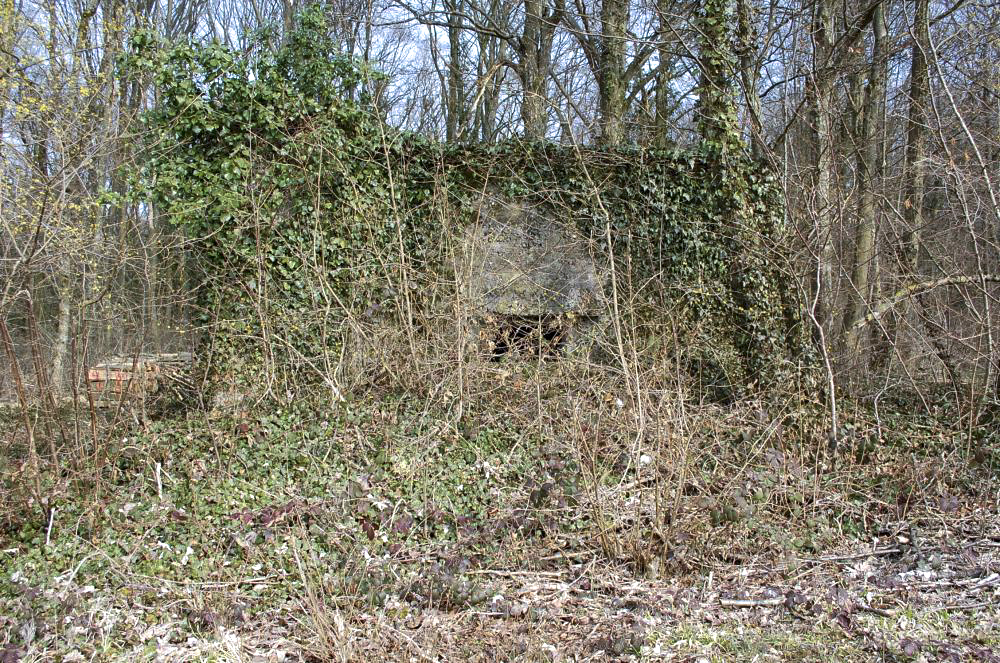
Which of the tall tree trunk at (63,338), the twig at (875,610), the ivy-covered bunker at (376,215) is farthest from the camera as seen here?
the tall tree trunk at (63,338)

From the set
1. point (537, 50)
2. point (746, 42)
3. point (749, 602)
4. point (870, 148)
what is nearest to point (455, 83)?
point (537, 50)

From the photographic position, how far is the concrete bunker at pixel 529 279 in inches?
320

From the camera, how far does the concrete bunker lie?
8.12m

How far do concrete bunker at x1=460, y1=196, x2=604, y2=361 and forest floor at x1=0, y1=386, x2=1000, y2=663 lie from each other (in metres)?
1.68

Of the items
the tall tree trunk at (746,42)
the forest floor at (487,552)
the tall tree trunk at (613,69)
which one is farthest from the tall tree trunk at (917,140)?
the tall tree trunk at (613,69)

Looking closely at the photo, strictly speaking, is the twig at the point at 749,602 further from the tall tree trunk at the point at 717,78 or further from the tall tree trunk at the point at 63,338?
the tall tree trunk at the point at 63,338

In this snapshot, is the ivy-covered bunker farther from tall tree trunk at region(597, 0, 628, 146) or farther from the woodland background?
tall tree trunk at region(597, 0, 628, 146)

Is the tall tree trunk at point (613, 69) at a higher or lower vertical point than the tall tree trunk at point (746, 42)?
higher

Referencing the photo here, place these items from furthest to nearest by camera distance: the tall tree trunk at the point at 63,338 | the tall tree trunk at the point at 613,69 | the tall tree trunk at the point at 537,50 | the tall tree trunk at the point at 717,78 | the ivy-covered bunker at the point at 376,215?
1. the tall tree trunk at the point at 537,50
2. the tall tree trunk at the point at 613,69
3. the tall tree trunk at the point at 63,338
4. the tall tree trunk at the point at 717,78
5. the ivy-covered bunker at the point at 376,215

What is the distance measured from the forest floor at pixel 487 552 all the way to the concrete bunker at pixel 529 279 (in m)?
1.68

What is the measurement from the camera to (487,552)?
508cm

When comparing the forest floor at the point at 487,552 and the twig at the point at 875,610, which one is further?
the twig at the point at 875,610

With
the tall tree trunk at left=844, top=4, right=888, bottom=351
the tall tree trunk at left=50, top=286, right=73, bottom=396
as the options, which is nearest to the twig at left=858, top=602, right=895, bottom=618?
the tall tree trunk at left=844, top=4, right=888, bottom=351

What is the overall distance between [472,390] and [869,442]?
13.2 ft
